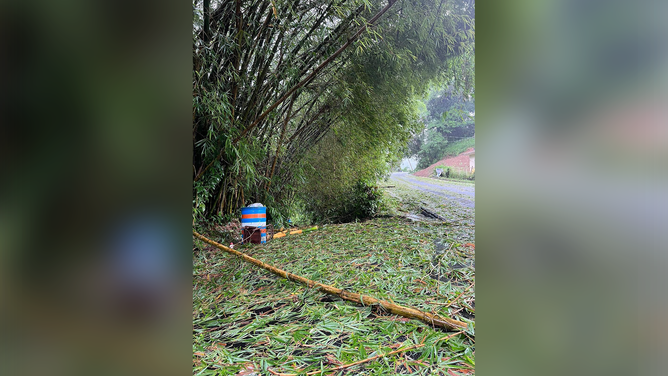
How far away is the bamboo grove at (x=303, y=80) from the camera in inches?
103

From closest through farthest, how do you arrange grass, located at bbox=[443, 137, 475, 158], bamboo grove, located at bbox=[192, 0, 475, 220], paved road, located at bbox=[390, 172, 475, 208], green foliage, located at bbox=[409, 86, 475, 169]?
bamboo grove, located at bbox=[192, 0, 475, 220] → grass, located at bbox=[443, 137, 475, 158] → green foliage, located at bbox=[409, 86, 475, 169] → paved road, located at bbox=[390, 172, 475, 208]

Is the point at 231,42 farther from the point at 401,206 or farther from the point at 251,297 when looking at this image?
the point at 401,206

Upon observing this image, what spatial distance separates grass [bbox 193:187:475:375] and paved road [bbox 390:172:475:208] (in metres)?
1.93

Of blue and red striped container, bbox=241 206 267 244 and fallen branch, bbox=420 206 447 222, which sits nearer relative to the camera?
blue and red striped container, bbox=241 206 267 244

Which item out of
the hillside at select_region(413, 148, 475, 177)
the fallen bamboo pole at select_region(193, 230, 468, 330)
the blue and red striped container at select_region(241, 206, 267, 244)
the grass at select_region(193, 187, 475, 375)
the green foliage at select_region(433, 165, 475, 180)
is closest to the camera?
the grass at select_region(193, 187, 475, 375)

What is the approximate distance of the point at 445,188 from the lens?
5352 millimetres

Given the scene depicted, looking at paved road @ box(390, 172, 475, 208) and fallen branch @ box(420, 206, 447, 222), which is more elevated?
paved road @ box(390, 172, 475, 208)

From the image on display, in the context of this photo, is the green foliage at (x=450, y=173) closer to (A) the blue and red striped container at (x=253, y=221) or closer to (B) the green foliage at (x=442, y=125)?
(B) the green foliage at (x=442, y=125)

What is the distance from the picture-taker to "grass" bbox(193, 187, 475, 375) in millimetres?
1162

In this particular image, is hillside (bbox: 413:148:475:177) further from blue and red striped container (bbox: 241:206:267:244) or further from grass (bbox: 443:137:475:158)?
blue and red striped container (bbox: 241:206:267:244)

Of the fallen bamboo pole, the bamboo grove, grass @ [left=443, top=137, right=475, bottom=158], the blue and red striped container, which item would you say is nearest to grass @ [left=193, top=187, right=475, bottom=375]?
the fallen bamboo pole
